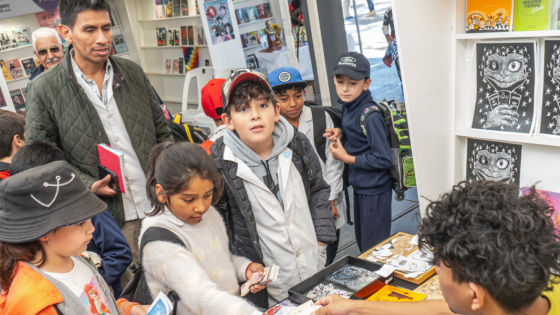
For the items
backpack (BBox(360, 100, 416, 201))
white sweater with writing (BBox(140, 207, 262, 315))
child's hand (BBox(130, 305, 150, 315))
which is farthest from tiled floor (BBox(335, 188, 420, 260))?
child's hand (BBox(130, 305, 150, 315))

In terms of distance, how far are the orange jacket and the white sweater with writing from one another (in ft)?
1.09

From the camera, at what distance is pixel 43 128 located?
2.18 m

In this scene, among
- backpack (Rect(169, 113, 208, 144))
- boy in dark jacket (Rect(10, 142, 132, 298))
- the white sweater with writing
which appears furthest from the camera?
backpack (Rect(169, 113, 208, 144))

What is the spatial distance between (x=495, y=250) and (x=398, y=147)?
1.65 meters

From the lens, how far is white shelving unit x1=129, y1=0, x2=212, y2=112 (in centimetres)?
671

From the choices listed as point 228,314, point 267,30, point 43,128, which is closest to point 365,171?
point 228,314

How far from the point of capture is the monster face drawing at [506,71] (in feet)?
7.68

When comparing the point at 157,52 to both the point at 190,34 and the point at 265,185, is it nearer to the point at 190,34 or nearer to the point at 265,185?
the point at 190,34

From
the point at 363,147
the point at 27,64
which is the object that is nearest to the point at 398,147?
the point at 363,147

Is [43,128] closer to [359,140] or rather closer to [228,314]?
[228,314]

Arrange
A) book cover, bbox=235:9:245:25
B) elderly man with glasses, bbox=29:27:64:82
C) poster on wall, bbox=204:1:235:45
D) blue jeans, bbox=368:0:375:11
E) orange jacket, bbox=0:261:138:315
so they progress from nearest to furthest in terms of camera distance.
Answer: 1. orange jacket, bbox=0:261:138:315
2. elderly man with glasses, bbox=29:27:64:82
3. poster on wall, bbox=204:1:235:45
4. book cover, bbox=235:9:245:25
5. blue jeans, bbox=368:0:375:11

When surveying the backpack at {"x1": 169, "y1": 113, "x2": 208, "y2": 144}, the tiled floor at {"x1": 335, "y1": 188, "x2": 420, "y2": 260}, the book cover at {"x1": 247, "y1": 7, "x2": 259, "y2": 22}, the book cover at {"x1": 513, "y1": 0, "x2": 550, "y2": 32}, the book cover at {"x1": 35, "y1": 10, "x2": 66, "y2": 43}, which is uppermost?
the book cover at {"x1": 35, "y1": 10, "x2": 66, "y2": 43}

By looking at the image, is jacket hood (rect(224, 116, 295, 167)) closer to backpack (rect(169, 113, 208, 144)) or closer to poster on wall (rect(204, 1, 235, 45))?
backpack (rect(169, 113, 208, 144))

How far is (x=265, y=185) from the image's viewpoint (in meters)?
1.86
